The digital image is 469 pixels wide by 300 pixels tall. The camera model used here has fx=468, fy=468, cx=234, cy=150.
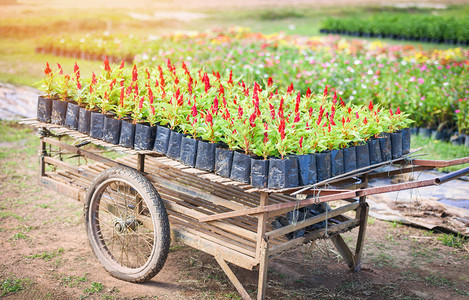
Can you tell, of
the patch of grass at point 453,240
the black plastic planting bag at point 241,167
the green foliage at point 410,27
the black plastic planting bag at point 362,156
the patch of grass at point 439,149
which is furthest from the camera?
the green foliage at point 410,27

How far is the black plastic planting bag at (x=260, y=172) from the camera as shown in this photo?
240 cm

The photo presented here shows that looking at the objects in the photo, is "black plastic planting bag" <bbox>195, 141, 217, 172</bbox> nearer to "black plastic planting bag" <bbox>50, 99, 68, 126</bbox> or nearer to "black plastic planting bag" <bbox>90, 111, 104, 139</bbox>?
"black plastic planting bag" <bbox>90, 111, 104, 139</bbox>

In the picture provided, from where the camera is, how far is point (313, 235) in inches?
110

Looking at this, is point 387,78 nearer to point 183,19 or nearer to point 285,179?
point 285,179

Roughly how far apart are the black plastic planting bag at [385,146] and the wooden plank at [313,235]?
19.1 inches

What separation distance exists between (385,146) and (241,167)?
3.35ft

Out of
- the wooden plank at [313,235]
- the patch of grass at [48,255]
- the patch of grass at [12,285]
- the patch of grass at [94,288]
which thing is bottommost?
the patch of grass at [48,255]

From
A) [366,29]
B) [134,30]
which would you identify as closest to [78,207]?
[134,30]

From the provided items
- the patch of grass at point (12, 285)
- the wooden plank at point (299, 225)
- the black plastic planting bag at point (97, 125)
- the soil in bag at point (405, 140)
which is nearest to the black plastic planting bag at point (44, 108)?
the black plastic planting bag at point (97, 125)

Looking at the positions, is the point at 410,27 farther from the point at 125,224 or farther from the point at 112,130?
the point at 125,224

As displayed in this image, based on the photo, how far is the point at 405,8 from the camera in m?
21.5

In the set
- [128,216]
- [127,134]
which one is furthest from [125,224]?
[127,134]

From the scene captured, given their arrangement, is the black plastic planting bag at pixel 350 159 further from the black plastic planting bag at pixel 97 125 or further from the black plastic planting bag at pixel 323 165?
the black plastic planting bag at pixel 97 125

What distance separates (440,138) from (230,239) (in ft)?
14.7
